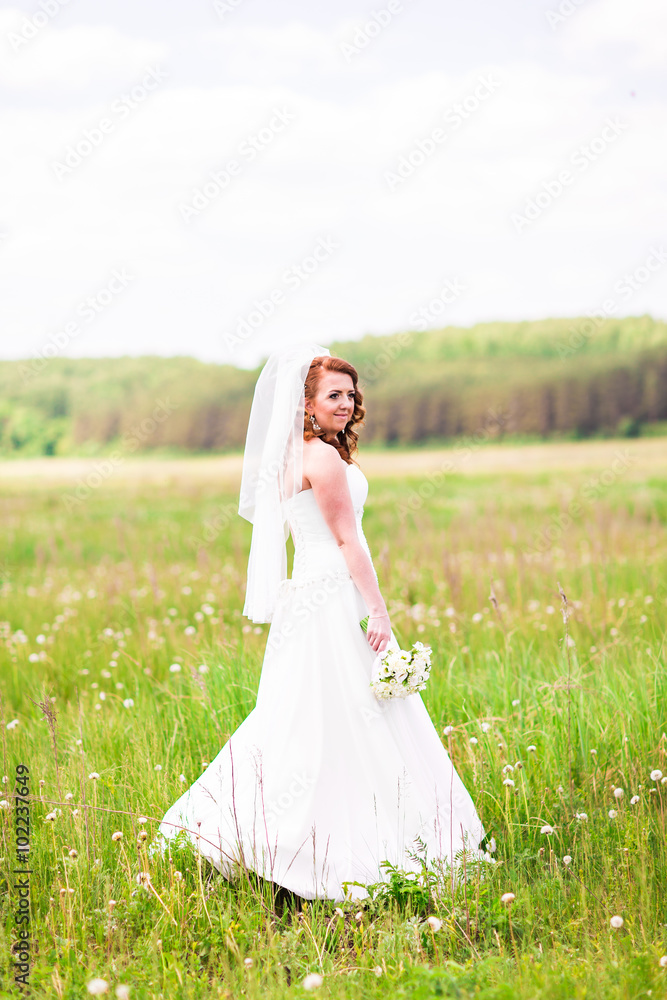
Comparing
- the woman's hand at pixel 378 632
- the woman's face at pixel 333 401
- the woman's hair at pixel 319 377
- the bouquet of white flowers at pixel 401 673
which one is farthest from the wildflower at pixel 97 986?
the woman's face at pixel 333 401

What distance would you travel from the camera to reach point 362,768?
3725mm

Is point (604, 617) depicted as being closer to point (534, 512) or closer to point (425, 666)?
point (425, 666)

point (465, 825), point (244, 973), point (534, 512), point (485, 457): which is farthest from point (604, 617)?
point (485, 457)

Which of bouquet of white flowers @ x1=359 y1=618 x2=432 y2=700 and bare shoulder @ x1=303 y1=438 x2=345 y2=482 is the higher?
bare shoulder @ x1=303 y1=438 x2=345 y2=482

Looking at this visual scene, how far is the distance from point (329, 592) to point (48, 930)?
2.01 metres

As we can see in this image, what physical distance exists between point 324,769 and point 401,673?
656mm

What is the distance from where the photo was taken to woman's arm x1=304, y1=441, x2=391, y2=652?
3828mm

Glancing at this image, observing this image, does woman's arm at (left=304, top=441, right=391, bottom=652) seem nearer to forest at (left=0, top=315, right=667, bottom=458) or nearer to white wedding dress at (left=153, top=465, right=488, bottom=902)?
white wedding dress at (left=153, top=465, right=488, bottom=902)

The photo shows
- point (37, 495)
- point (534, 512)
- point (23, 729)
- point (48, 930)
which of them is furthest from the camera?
point (37, 495)

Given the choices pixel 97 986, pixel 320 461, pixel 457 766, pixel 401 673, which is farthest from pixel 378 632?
pixel 97 986

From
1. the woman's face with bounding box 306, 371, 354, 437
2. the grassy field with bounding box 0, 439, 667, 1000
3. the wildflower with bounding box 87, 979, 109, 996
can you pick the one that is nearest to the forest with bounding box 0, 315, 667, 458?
the grassy field with bounding box 0, 439, 667, 1000

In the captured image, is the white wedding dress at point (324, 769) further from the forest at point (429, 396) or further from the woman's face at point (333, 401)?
the forest at point (429, 396)

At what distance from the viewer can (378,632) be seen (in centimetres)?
382

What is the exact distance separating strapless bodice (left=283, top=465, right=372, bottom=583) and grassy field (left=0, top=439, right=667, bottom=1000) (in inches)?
34.8
